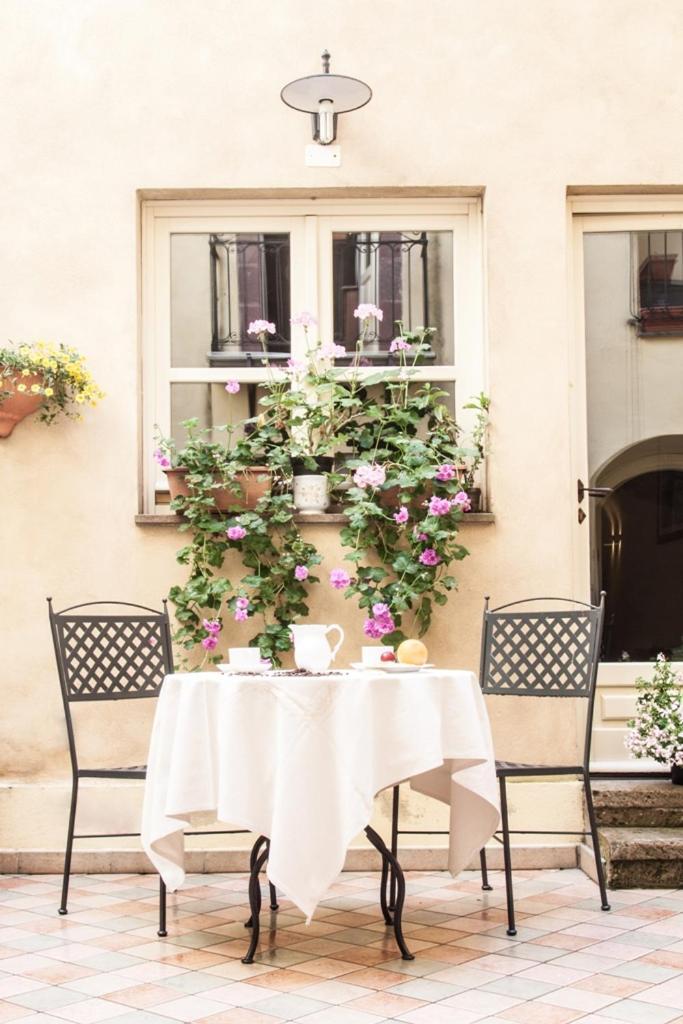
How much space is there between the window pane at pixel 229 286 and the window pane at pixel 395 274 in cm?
24

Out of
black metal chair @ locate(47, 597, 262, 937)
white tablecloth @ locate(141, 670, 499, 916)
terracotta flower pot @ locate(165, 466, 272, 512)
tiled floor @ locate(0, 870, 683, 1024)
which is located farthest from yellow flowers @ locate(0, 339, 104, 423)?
tiled floor @ locate(0, 870, 683, 1024)

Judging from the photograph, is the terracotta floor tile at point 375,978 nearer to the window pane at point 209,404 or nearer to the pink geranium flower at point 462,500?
the pink geranium flower at point 462,500

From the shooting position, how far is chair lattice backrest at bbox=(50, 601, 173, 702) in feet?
14.3

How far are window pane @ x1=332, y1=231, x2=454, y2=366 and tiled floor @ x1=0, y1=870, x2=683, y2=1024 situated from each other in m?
2.26

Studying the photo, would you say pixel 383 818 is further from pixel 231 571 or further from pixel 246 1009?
pixel 246 1009

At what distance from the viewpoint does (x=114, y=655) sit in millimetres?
4453

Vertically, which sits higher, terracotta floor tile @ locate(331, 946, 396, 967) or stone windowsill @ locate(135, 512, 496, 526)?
stone windowsill @ locate(135, 512, 496, 526)

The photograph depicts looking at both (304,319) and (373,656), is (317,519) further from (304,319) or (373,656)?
(373,656)

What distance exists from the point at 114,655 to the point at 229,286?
5.42 feet

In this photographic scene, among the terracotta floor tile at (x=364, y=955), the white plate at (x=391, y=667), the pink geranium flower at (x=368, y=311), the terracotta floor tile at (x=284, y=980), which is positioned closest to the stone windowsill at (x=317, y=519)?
the pink geranium flower at (x=368, y=311)

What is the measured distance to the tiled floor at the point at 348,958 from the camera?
116 inches

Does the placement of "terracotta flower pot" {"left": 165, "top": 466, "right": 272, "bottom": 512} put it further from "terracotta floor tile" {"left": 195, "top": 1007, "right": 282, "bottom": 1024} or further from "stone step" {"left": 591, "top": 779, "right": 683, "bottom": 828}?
"terracotta floor tile" {"left": 195, "top": 1007, "right": 282, "bottom": 1024}

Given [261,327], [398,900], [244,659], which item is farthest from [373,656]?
[261,327]

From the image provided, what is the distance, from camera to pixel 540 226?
193 inches
